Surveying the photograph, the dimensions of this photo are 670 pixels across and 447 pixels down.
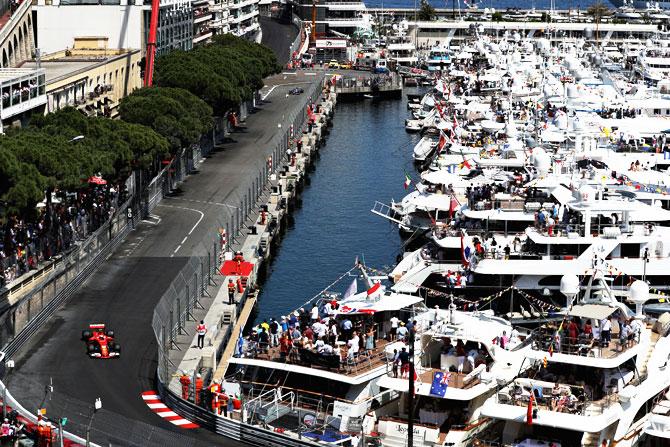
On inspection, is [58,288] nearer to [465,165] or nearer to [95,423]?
[95,423]

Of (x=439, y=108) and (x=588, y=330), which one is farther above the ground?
(x=588, y=330)

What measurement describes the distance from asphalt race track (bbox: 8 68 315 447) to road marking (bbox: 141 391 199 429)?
353mm

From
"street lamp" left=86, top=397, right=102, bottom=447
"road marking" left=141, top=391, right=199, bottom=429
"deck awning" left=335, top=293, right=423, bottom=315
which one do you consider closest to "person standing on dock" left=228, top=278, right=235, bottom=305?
"deck awning" left=335, top=293, right=423, bottom=315

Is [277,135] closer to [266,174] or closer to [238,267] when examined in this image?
[266,174]

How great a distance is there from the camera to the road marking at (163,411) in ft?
200

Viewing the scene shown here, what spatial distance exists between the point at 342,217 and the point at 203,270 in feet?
118

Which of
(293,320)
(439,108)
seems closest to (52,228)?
(293,320)

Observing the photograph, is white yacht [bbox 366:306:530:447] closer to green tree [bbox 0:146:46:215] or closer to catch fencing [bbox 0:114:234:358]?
catch fencing [bbox 0:114:234:358]

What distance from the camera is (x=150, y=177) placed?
11669 centimetres

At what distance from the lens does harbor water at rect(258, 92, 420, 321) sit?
98688mm

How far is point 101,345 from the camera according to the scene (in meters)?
70.3

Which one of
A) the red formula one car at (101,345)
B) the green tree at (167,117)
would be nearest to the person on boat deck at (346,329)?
the red formula one car at (101,345)

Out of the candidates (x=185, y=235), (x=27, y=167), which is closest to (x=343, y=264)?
(x=185, y=235)

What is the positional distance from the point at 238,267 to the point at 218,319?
10.5m
